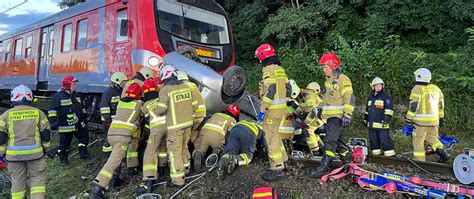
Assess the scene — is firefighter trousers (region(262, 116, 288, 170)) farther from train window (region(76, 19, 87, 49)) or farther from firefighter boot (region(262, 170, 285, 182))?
train window (region(76, 19, 87, 49))

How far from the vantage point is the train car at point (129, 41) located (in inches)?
262

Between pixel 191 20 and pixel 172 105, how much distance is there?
2956mm

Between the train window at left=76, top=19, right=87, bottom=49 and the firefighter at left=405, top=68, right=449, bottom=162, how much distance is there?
20.6 feet

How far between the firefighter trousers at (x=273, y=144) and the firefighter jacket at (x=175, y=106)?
103cm

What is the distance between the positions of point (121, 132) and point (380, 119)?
3.98 metres

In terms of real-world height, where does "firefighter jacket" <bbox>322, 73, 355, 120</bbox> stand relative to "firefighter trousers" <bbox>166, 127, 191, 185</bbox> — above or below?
above

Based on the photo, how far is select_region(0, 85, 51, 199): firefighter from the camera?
193 inches

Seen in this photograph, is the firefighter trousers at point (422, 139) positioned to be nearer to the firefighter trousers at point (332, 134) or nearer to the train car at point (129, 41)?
the firefighter trousers at point (332, 134)

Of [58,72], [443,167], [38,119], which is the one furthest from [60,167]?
[443,167]

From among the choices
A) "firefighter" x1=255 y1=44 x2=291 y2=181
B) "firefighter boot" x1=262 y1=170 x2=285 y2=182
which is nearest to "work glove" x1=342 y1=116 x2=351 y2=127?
"firefighter" x1=255 y1=44 x2=291 y2=181

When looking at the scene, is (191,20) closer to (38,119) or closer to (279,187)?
(38,119)

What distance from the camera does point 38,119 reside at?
5.04 meters

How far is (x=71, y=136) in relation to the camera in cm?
710

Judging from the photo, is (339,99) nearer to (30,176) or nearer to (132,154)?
Answer: (132,154)
